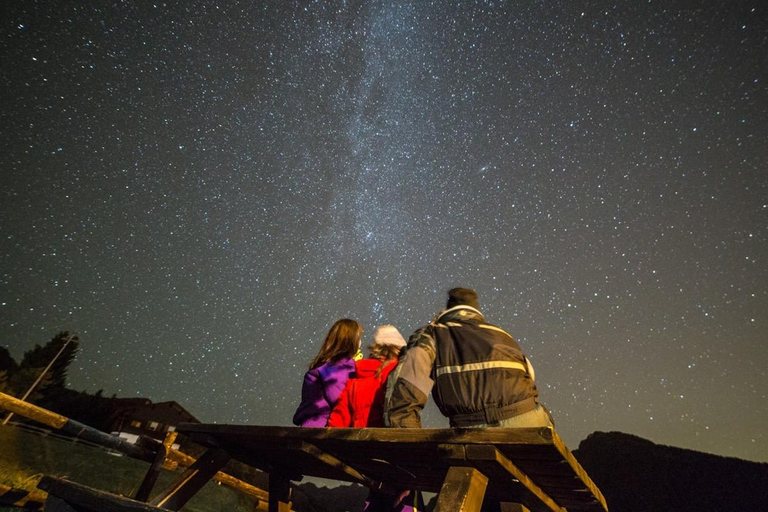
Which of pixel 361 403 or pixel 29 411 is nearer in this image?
pixel 361 403

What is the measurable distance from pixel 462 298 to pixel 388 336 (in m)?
0.96

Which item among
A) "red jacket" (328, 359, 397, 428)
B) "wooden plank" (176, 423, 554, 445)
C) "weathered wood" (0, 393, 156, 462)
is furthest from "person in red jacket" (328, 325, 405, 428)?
"weathered wood" (0, 393, 156, 462)

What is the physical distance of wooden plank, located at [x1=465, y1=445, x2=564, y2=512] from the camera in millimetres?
1641

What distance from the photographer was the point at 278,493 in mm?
3457

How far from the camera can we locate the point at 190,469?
2.89m

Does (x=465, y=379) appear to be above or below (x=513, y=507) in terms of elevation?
above

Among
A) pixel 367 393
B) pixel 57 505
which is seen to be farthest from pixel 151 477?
pixel 367 393

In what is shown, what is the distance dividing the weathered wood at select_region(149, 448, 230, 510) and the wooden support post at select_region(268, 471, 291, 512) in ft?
2.12

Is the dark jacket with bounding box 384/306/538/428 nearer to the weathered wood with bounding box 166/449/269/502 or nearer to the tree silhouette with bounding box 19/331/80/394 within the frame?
the weathered wood with bounding box 166/449/269/502

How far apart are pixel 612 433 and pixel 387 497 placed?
105ft

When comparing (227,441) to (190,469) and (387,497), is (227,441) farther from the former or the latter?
(387,497)

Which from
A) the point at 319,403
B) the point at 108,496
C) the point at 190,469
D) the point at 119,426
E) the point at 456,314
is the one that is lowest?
the point at 108,496

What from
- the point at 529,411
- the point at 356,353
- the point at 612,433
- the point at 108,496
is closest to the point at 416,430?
the point at 529,411

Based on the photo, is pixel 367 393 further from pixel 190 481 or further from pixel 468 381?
pixel 190 481
